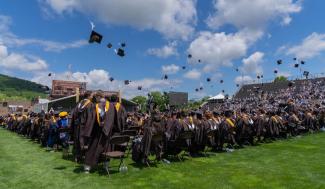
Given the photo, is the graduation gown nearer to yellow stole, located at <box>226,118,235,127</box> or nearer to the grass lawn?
the grass lawn

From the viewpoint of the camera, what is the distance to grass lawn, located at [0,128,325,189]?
24.9ft

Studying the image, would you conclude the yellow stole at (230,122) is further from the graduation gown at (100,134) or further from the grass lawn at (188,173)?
the graduation gown at (100,134)

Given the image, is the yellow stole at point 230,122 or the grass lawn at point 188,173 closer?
the grass lawn at point 188,173

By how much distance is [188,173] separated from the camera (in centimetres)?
890

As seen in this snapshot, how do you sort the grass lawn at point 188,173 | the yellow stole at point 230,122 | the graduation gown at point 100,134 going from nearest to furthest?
the grass lawn at point 188,173 < the graduation gown at point 100,134 < the yellow stole at point 230,122

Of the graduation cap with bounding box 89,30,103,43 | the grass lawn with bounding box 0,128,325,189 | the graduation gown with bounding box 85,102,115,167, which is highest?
the graduation cap with bounding box 89,30,103,43

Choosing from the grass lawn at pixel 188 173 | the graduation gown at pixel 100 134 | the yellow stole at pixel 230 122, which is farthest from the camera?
the yellow stole at pixel 230 122

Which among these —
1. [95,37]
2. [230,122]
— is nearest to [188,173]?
[230,122]

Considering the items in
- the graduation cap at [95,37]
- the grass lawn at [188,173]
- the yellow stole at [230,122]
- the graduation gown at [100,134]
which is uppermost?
the graduation cap at [95,37]

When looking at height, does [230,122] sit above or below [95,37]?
below

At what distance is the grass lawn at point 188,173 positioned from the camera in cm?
758

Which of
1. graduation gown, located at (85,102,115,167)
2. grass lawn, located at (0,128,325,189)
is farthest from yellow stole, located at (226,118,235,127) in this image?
graduation gown, located at (85,102,115,167)

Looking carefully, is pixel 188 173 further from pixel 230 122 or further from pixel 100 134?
pixel 230 122

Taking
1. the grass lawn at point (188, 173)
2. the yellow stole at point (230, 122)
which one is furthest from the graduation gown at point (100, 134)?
the yellow stole at point (230, 122)
